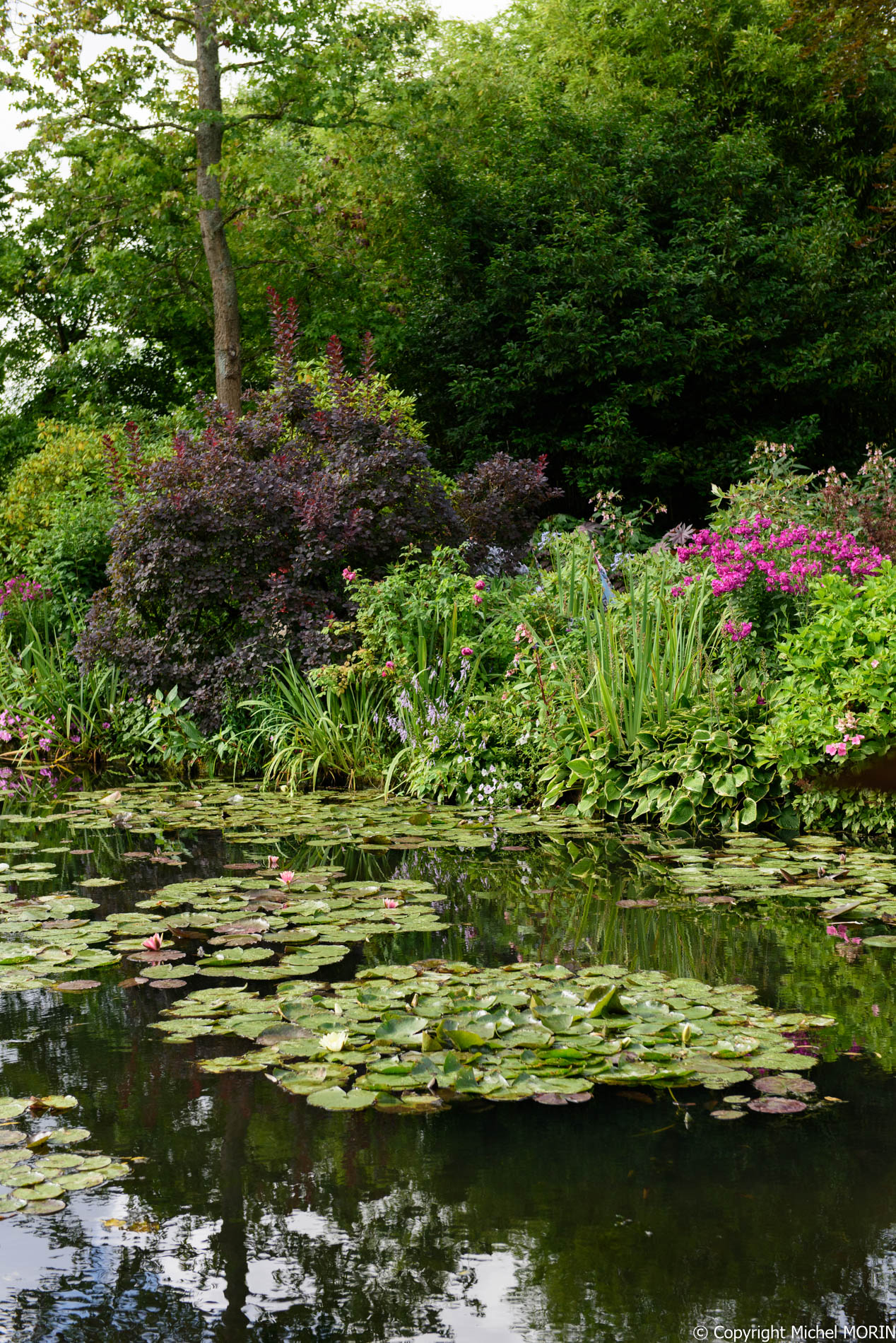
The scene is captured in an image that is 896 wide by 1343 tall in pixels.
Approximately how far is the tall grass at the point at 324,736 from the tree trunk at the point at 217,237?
680 centimetres

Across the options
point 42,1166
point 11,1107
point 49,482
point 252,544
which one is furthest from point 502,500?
point 42,1166

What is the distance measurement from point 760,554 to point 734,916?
259cm

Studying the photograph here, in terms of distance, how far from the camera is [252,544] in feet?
24.2

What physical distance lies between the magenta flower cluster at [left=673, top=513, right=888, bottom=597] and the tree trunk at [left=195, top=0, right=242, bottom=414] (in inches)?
323

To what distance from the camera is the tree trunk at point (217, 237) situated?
12961 mm

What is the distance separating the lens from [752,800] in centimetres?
541

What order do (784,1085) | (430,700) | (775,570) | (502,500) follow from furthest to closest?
(502,500) < (430,700) < (775,570) < (784,1085)

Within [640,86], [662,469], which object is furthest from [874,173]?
[662,469]

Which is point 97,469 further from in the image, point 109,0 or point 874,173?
point 874,173

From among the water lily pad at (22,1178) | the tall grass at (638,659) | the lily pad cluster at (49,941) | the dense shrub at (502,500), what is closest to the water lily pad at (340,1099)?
the water lily pad at (22,1178)

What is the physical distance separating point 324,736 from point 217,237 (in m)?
8.47

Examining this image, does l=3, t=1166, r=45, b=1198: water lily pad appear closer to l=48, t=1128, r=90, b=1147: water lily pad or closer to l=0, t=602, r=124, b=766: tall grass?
l=48, t=1128, r=90, b=1147: water lily pad

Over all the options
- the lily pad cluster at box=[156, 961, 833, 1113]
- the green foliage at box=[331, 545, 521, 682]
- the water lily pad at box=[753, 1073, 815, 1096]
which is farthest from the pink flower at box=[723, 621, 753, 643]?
the water lily pad at box=[753, 1073, 815, 1096]

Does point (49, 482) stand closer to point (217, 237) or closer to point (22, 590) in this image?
point (22, 590)
